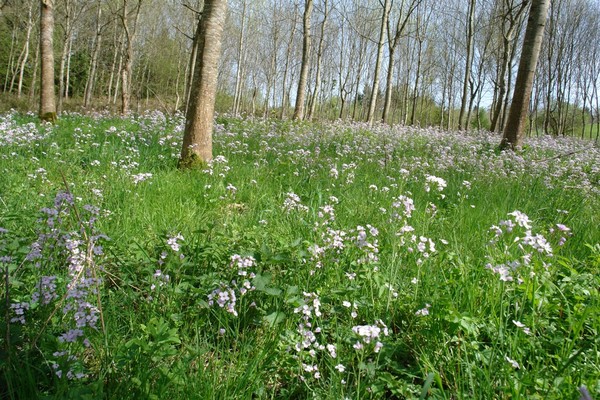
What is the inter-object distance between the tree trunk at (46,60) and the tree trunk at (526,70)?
11.2 metres

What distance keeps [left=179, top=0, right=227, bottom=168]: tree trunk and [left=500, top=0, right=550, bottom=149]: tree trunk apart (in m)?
6.68

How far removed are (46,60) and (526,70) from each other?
11.6 m

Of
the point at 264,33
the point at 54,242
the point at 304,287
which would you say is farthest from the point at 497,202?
the point at 264,33

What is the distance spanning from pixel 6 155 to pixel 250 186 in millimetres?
3250

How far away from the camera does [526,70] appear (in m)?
8.41

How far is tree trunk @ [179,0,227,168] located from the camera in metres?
5.25

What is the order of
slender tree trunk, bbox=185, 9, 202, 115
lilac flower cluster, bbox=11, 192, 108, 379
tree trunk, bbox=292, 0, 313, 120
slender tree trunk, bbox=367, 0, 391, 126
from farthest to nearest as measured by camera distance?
slender tree trunk, bbox=367, 0, 391, 126
tree trunk, bbox=292, 0, 313, 120
slender tree trunk, bbox=185, 9, 202, 115
lilac flower cluster, bbox=11, 192, 108, 379

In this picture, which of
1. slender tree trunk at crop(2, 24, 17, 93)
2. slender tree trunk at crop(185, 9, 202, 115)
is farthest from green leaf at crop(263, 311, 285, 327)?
slender tree trunk at crop(2, 24, 17, 93)

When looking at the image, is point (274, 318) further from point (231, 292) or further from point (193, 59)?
point (193, 59)

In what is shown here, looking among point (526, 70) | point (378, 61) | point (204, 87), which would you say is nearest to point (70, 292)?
point (204, 87)

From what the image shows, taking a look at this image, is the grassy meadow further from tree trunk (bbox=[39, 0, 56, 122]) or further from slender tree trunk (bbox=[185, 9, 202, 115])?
tree trunk (bbox=[39, 0, 56, 122])

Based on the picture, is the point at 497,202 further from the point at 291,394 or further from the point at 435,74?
the point at 435,74

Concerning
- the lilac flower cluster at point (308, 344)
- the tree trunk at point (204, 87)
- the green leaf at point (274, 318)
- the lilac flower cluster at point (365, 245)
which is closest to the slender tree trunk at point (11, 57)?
Answer: the tree trunk at point (204, 87)

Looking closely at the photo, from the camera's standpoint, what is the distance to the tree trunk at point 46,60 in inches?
389
